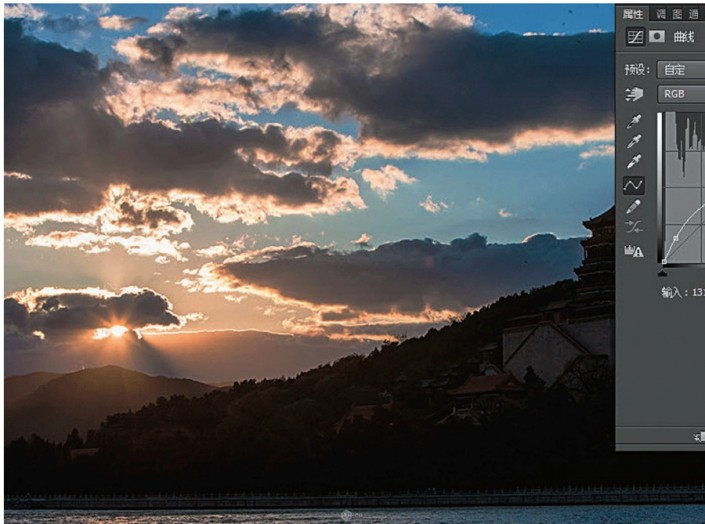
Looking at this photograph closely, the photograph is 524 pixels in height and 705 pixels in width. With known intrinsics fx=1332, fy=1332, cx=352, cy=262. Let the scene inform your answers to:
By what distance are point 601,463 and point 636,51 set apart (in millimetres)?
47096

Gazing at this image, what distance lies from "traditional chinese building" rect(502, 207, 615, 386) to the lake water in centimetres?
1214

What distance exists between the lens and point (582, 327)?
222 feet

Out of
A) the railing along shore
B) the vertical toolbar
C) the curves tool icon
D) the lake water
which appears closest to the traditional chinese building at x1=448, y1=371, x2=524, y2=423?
the railing along shore

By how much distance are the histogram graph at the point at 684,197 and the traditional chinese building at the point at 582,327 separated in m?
50.5

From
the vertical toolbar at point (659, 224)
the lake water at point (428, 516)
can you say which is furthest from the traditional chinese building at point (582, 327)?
the vertical toolbar at point (659, 224)

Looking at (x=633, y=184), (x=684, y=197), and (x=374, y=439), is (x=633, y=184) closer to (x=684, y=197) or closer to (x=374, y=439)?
(x=684, y=197)

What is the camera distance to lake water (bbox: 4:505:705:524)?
148 ft

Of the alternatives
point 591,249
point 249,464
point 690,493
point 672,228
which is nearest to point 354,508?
point 249,464

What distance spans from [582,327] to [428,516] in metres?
20.5

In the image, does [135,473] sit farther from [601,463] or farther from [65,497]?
[601,463]

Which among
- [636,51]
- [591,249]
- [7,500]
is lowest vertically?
[7,500]

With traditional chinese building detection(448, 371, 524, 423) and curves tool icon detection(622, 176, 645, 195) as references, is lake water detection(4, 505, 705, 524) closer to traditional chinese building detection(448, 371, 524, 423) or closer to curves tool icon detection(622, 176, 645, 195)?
traditional chinese building detection(448, 371, 524, 423)

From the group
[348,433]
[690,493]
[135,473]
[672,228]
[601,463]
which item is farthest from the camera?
[135,473]

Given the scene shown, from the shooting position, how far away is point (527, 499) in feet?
190
